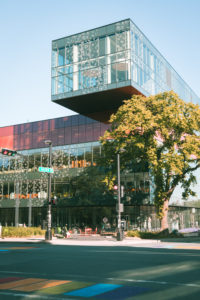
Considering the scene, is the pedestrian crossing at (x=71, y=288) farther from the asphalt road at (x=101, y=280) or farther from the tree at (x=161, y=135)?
the tree at (x=161, y=135)

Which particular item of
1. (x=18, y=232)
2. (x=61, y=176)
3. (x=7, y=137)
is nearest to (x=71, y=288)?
(x=18, y=232)

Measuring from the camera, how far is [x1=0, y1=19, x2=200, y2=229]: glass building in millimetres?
41000

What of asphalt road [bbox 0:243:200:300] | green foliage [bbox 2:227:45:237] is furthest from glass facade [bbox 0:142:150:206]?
asphalt road [bbox 0:243:200:300]

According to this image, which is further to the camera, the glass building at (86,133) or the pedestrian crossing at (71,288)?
the glass building at (86,133)

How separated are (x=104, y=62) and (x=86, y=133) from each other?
34.7ft

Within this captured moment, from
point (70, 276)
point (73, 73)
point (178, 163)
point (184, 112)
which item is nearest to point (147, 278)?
point (70, 276)

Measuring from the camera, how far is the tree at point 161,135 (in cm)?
3194

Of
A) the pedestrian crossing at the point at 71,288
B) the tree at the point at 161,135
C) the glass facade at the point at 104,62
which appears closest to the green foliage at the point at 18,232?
the tree at the point at 161,135

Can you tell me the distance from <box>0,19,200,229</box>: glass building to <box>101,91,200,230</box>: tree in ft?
18.5

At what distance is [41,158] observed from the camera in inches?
2050

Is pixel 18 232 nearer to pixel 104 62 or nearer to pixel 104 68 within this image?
pixel 104 68

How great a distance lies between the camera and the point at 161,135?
112 feet

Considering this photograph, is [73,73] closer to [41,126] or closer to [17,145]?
[41,126]

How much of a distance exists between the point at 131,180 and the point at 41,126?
17063 mm
